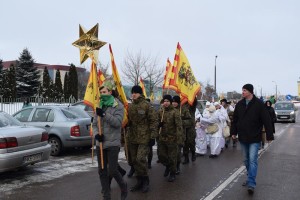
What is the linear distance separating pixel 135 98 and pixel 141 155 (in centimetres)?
98

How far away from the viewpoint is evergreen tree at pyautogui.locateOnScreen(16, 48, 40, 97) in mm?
50281

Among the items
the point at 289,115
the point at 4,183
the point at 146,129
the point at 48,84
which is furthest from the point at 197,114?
the point at 48,84

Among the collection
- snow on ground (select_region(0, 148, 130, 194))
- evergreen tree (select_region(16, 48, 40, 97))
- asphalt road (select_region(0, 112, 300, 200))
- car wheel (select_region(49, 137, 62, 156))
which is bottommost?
asphalt road (select_region(0, 112, 300, 200))

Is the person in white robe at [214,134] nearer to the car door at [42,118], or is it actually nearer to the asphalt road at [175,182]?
the asphalt road at [175,182]

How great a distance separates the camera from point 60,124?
10.6m

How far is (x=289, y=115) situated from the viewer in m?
27.4

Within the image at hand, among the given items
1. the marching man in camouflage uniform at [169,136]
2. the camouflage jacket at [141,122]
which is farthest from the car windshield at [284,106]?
the camouflage jacket at [141,122]

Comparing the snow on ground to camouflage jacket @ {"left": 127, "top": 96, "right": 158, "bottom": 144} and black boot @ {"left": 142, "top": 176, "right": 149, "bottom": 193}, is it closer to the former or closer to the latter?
black boot @ {"left": 142, "top": 176, "right": 149, "bottom": 193}

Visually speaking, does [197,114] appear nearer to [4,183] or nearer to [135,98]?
[135,98]

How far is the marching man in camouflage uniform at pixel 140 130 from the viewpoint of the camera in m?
6.29

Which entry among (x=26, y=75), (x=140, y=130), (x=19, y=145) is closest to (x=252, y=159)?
(x=140, y=130)

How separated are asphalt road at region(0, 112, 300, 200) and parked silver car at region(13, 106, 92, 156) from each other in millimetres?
526

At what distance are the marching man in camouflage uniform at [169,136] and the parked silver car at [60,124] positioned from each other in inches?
149

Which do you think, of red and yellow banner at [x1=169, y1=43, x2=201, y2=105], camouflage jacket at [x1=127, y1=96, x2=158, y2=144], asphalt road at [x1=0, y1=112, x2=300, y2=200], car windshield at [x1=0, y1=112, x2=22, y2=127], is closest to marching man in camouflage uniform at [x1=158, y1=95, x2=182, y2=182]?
asphalt road at [x1=0, y1=112, x2=300, y2=200]
